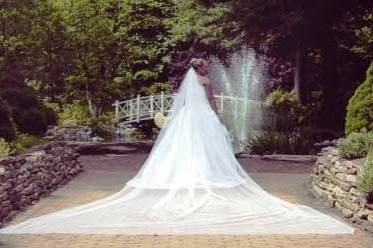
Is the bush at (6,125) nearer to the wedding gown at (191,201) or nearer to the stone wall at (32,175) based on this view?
the stone wall at (32,175)

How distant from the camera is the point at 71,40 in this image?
27984 millimetres

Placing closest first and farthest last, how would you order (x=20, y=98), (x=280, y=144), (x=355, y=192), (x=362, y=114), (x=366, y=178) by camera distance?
1. (x=366, y=178)
2. (x=355, y=192)
3. (x=362, y=114)
4. (x=280, y=144)
5. (x=20, y=98)

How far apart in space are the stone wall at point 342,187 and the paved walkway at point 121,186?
207mm

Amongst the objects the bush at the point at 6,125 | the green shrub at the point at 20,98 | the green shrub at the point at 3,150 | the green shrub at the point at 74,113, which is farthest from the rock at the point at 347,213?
the green shrub at the point at 74,113

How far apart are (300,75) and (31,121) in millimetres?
8910

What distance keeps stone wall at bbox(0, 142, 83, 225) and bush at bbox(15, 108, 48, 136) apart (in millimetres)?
4484

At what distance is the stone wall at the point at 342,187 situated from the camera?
28.0 feet

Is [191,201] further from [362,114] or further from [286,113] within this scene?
[286,113]

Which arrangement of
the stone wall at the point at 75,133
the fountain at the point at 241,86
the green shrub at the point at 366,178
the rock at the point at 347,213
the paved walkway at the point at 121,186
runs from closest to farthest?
the paved walkway at the point at 121,186 → the green shrub at the point at 366,178 → the rock at the point at 347,213 → the fountain at the point at 241,86 → the stone wall at the point at 75,133

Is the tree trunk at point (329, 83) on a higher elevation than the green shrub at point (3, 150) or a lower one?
higher

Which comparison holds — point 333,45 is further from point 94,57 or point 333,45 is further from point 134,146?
point 94,57

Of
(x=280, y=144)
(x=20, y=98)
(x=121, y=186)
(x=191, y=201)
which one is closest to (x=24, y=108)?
(x=20, y=98)

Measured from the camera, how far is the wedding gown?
8102 mm

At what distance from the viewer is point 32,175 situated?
1093 centimetres
